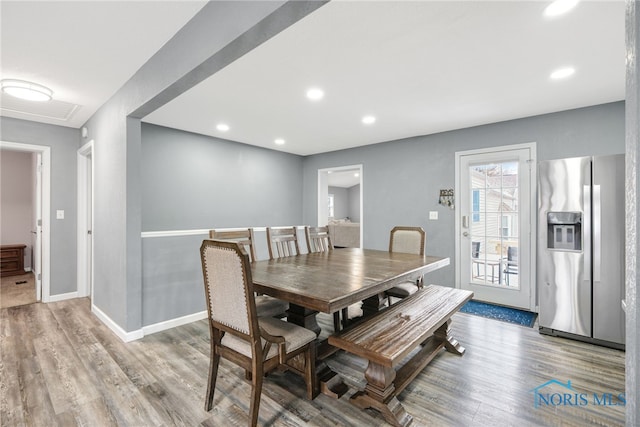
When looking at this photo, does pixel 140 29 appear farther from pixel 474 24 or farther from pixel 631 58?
pixel 631 58

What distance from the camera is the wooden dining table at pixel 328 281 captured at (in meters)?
1.63

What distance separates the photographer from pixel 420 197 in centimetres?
435

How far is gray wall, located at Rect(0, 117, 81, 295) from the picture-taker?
12.8 feet

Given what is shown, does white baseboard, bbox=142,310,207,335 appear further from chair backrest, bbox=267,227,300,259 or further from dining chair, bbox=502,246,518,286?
dining chair, bbox=502,246,518,286

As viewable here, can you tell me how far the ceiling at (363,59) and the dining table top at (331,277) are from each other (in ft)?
5.24

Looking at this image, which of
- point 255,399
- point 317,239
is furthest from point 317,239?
point 255,399

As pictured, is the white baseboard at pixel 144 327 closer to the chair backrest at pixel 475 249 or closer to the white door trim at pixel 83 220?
the white door trim at pixel 83 220

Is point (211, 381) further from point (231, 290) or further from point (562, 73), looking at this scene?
point (562, 73)

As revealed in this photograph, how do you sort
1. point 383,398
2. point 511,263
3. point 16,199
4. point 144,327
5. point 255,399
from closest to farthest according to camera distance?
point 255,399 < point 383,398 < point 144,327 < point 511,263 < point 16,199

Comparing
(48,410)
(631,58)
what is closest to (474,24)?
(631,58)

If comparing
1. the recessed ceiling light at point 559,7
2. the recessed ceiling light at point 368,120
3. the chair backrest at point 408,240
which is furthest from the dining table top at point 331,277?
the recessed ceiling light at point 559,7

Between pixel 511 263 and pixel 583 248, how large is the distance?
0.95 m

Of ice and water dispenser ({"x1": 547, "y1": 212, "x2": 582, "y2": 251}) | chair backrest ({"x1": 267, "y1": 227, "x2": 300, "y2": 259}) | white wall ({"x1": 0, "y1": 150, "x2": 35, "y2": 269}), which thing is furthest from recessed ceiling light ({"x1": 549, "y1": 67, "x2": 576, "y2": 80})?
white wall ({"x1": 0, "y1": 150, "x2": 35, "y2": 269})

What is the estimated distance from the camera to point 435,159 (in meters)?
4.20
